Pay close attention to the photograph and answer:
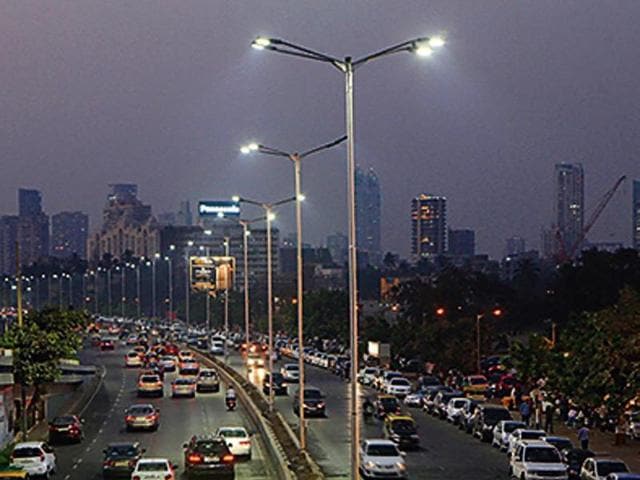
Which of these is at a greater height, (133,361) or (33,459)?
(133,361)

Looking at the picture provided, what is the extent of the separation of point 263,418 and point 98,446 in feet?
30.2

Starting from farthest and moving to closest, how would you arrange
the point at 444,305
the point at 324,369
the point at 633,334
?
1. the point at 444,305
2. the point at 324,369
3. the point at 633,334

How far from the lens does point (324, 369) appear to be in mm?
109125

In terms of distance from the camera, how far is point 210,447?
131ft

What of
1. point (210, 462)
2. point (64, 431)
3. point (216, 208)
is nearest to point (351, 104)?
point (210, 462)

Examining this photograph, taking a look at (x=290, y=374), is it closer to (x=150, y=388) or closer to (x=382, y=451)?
(x=150, y=388)

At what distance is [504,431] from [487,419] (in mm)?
4378

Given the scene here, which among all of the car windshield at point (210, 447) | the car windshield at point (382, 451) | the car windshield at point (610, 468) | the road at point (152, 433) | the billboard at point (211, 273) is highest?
the billboard at point (211, 273)

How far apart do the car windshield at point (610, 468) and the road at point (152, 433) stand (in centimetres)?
996

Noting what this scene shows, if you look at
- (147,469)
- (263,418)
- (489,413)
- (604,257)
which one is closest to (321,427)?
(263,418)

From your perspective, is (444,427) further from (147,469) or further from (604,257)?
(604,257)

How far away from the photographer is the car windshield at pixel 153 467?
36.6 m

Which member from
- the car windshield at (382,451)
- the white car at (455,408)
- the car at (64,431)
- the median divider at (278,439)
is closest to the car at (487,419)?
the white car at (455,408)

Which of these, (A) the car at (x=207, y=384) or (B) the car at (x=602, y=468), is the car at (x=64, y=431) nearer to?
(B) the car at (x=602, y=468)
